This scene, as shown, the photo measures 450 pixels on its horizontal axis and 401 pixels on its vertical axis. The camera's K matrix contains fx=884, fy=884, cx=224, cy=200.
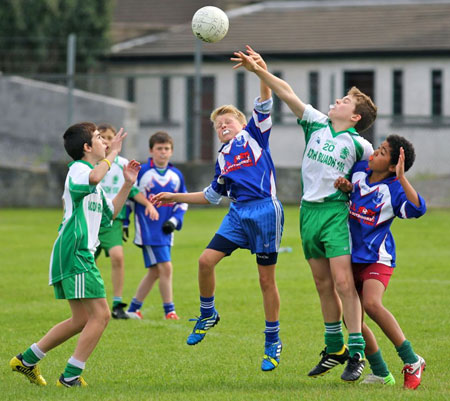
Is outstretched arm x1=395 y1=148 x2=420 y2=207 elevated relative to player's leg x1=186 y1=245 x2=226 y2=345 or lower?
elevated

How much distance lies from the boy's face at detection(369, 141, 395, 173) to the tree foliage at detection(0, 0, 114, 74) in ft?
74.8

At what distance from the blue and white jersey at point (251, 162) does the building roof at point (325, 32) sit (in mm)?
22164

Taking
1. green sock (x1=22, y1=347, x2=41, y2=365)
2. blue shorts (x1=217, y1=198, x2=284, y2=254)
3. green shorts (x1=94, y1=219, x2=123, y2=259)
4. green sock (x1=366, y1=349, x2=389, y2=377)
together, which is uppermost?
blue shorts (x1=217, y1=198, x2=284, y2=254)

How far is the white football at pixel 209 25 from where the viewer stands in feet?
24.6

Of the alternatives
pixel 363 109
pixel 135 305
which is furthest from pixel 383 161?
pixel 135 305

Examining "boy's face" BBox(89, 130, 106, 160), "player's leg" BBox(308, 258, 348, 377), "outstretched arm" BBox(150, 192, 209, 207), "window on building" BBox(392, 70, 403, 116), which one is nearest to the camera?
"player's leg" BBox(308, 258, 348, 377)

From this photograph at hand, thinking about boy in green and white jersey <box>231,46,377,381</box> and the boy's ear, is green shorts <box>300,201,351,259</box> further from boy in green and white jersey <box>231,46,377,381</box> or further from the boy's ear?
the boy's ear

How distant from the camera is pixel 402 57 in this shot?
28609mm

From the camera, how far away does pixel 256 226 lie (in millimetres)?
7168

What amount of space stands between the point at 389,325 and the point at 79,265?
229cm

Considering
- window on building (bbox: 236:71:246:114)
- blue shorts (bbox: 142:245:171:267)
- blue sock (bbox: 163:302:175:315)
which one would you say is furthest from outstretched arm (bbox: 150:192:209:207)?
window on building (bbox: 236:71:246:114)

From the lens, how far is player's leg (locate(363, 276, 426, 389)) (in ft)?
20.8

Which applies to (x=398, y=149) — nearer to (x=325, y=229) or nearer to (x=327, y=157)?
(x=327, y=157)

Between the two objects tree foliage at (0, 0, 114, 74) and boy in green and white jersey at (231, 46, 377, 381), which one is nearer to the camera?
boy in green and white jersey at (231, 46, 377, 381)
